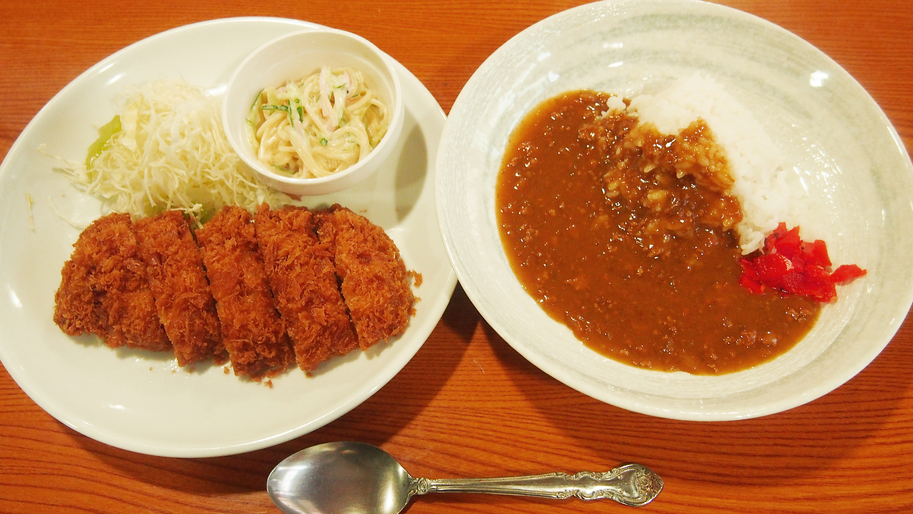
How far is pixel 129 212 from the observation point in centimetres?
247

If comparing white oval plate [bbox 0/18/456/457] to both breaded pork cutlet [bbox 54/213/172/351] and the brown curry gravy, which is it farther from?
the brown curry gravy

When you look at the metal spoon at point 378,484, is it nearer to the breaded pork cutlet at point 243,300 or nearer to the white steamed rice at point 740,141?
the breaded pork cutlet at point 243,300

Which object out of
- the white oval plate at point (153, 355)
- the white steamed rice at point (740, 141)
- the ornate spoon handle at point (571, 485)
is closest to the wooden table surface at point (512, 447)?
the ornate spoon handle at point (571, 485)

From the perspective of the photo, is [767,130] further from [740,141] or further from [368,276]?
[368,276]

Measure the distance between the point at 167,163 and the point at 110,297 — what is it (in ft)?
2.37

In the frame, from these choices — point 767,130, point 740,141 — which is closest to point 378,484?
point 740,141

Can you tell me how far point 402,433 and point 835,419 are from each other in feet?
6.26

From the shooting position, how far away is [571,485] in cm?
196

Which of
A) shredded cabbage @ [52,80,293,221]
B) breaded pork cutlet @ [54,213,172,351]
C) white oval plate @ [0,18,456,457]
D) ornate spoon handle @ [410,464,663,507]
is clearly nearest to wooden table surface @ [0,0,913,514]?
ornate spoon handle @ [410,464,663,507]

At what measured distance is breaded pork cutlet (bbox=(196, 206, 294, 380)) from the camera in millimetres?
2023

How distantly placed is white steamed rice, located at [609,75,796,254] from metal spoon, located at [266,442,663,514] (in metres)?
1.17

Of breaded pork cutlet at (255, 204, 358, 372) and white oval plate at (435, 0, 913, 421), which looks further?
breaded pork cutlet at (255, 204, 358, 372)

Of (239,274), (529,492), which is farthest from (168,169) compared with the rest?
(529,492)

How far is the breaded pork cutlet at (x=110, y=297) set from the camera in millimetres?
2088
